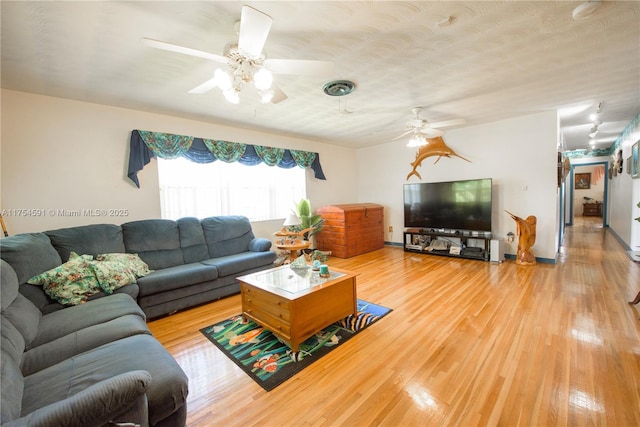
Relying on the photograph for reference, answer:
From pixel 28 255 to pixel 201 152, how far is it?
231 centimetres

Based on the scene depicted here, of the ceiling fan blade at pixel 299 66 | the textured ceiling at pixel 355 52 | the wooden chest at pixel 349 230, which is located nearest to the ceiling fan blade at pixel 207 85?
the textured ceiling at pixel 355 52

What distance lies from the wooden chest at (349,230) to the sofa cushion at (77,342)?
3.75 m

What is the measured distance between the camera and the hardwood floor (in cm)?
145

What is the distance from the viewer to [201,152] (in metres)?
3.91

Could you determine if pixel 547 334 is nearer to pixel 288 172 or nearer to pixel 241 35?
pixel 241 35

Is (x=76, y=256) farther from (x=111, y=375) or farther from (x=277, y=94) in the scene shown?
(x=277, y=94)

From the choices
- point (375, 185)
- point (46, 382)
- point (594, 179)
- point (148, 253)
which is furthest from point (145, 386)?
point (594, 179)

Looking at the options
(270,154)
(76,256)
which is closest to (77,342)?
(76,256)

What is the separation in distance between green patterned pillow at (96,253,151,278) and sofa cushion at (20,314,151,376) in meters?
1.01

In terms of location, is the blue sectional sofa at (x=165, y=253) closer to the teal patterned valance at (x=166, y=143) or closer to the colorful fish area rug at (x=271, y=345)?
the colorful fish area rug at (x=271, y=345)

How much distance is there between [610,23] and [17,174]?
5.40 metres

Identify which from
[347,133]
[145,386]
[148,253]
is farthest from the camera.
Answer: [347,133]

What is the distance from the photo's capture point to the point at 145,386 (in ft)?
3.33

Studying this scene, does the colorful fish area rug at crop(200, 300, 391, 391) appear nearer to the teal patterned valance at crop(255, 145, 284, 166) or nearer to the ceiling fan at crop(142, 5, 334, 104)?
the ceiling fan at crop(142, 5, 334, 104)
